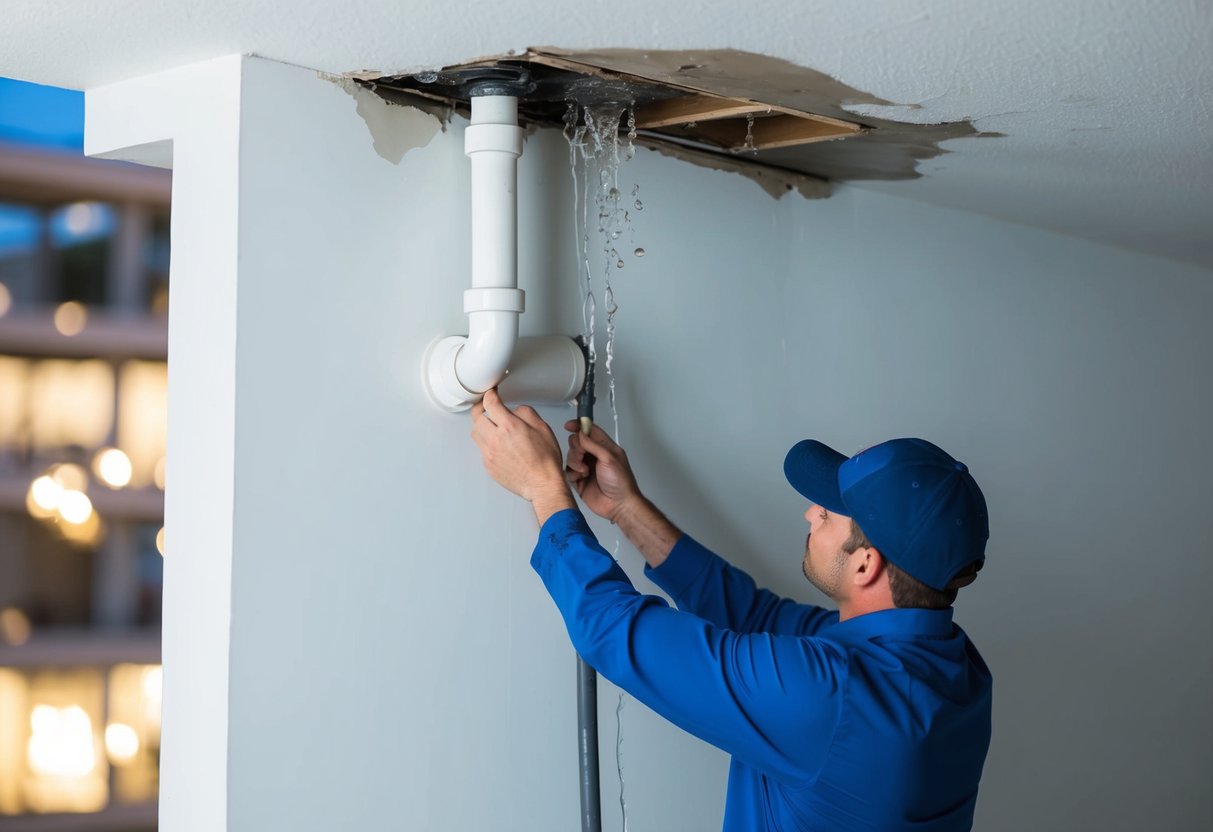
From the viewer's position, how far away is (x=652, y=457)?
6.24 ft

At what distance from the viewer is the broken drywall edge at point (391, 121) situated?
154cm

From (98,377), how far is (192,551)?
1150 mm

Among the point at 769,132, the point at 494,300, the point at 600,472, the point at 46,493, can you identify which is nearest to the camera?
the point at 494,300

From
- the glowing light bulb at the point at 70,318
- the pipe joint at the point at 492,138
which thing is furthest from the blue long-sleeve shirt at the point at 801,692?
the glowing light bulb at the point at 70,318

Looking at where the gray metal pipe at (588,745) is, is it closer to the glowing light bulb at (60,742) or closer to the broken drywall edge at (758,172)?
the broken drywall edge at (758,172)

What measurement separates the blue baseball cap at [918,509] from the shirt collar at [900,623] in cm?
5

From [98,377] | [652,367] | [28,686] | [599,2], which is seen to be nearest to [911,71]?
[599,2]

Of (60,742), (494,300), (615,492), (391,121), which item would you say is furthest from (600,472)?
(60,742)

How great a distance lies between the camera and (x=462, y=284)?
1646 millimetres

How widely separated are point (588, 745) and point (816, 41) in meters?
1.01

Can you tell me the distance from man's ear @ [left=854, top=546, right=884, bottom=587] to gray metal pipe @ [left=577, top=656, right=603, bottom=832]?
404 millimetres

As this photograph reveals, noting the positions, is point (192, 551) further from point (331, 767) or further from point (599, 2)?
point (599, 2)

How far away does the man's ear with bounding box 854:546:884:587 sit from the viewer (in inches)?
61.7

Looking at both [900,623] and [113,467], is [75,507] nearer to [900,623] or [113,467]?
[113,467]
